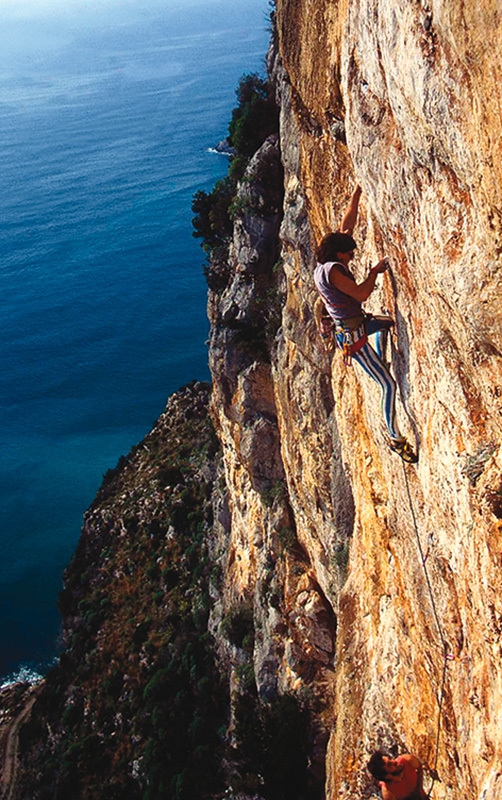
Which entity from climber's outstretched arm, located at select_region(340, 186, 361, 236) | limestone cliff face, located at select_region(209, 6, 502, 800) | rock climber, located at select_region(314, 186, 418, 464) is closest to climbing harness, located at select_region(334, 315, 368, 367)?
rock climber, located at select_region(314, 186, 418, 464)

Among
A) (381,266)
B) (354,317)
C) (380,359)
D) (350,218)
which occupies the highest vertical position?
(350,218)

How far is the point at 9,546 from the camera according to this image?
46.8m

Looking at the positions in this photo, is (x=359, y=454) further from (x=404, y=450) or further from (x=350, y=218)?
(x=350, y=218)

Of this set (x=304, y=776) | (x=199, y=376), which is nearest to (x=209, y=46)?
(x=199, y=376)

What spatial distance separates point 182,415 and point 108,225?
5040cm

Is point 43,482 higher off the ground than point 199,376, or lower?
lower

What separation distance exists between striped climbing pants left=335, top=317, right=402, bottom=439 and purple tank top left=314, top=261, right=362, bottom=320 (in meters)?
0.21

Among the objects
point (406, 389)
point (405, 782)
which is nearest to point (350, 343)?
point (406, 389)

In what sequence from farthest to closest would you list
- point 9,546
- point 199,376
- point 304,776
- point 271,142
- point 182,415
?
point 199,376, point 9,546, point 182,415, point 271,142, point 304,776

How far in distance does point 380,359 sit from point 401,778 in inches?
216

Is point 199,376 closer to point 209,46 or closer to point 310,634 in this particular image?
point 310,634

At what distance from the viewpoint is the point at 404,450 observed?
25.7ft

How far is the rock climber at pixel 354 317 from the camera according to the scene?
24.1 feet

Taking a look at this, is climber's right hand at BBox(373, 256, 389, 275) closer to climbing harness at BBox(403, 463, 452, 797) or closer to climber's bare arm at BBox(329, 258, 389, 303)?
climber's bare arm at BBox(329, 258, 389, 303)
